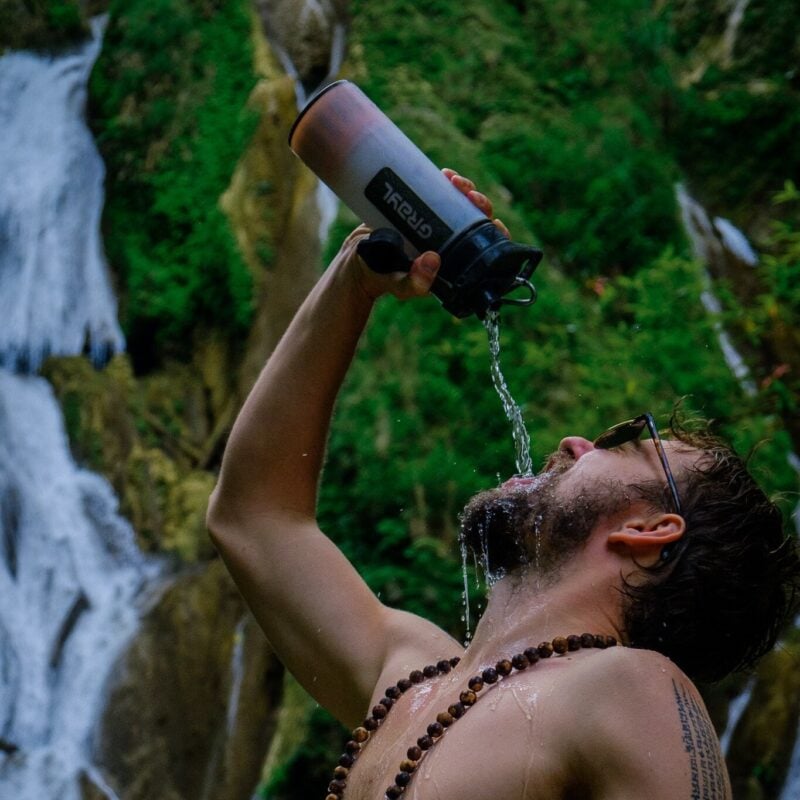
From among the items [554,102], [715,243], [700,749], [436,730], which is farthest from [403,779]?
[554,102]

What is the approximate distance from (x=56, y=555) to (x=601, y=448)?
458 centimetres

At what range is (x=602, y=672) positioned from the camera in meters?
1.69

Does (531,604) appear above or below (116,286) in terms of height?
above

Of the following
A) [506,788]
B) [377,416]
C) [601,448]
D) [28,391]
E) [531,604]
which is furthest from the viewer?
[28,391]

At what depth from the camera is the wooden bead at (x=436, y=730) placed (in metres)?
1.83

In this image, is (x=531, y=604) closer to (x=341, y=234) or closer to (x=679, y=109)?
(x=341, y=234)

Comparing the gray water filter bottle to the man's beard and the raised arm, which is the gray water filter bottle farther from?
the man's beard

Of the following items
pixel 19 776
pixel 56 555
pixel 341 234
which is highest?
pixel 341 234

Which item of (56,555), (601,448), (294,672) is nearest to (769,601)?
(601,448)

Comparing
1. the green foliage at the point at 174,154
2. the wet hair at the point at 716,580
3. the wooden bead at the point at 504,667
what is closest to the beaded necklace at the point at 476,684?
the wooden bead at the point at 504,667

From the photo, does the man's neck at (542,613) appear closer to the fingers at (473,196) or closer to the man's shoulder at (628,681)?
the man's shoulder at (628,681)

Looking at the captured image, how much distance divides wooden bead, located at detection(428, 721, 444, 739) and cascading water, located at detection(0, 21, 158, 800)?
4208 mm

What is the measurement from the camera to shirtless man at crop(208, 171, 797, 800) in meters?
1.64

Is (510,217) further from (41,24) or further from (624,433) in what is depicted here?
(624,433)
